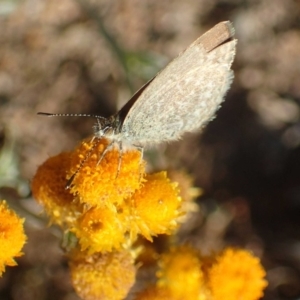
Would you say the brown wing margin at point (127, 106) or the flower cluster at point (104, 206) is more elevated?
the brown wing margin at point (127, 106)

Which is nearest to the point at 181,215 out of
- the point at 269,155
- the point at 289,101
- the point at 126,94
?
the point at 126,94

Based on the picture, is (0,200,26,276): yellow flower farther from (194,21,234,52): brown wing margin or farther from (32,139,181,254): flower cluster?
(194,21,234,52): brown wing margin

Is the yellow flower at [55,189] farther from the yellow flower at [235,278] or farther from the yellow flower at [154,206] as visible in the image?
the yellow flower at [235,278]

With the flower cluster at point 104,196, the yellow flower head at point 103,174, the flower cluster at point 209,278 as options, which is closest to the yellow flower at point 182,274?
the flower cluster at point 209,278

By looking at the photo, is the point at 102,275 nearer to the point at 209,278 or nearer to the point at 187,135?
the point at 209,278

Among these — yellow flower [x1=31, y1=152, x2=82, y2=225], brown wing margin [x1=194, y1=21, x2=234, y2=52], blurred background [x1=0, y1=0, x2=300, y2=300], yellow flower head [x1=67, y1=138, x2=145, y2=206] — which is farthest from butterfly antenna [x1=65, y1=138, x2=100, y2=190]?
blurred background [x1=0, y1=0, x2=300, y2=300]
